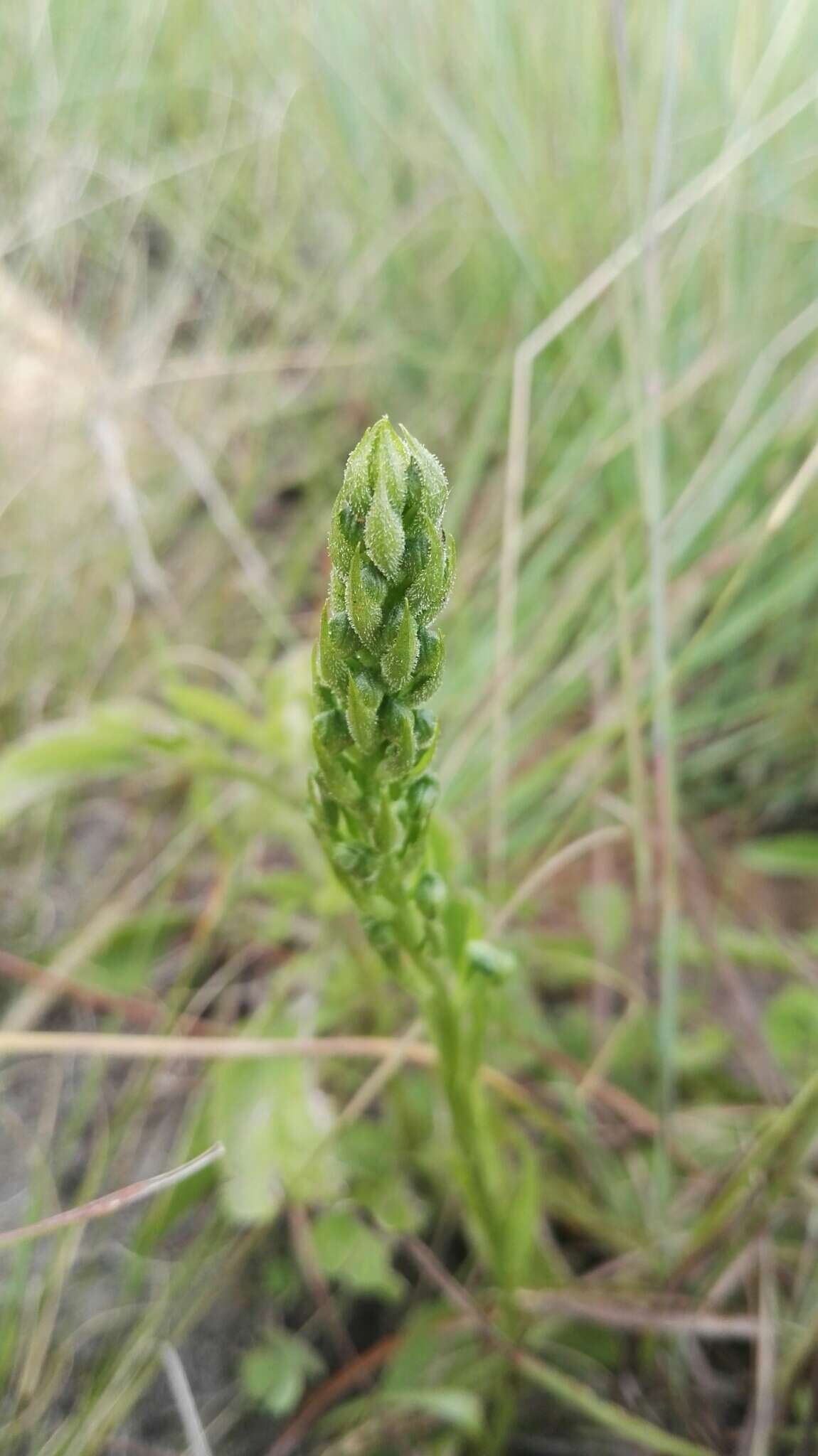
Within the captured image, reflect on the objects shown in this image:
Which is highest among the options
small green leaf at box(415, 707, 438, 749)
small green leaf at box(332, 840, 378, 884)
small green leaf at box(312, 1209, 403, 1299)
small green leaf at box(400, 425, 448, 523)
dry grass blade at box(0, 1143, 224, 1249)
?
small green leaf at box(400, 425, 448, 523)

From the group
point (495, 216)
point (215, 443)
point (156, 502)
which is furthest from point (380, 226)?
point (156, 502)

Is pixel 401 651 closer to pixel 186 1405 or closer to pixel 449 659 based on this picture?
pixel 186 1405

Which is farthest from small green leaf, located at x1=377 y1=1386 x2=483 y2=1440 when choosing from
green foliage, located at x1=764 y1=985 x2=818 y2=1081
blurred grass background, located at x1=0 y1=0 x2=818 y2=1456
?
green foliage, located at x1=764 y1=985 x2=818 y2=1081

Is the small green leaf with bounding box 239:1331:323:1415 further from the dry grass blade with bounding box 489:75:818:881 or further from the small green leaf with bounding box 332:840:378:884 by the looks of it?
the small green leaf with bounding box 332:840:378:884

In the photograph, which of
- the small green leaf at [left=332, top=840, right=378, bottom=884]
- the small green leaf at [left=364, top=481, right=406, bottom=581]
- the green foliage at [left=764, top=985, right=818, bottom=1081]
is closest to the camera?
the small green leaf at [left=364, top=481, right=406, bottom=581]

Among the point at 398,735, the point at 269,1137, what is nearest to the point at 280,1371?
the point at 269,1137

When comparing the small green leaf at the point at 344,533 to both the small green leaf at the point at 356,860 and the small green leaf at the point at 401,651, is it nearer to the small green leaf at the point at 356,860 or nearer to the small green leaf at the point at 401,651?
the small green leaf at the point at 401,651

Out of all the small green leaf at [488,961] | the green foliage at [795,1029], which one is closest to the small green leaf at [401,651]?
the small green leaf at [488,961]
